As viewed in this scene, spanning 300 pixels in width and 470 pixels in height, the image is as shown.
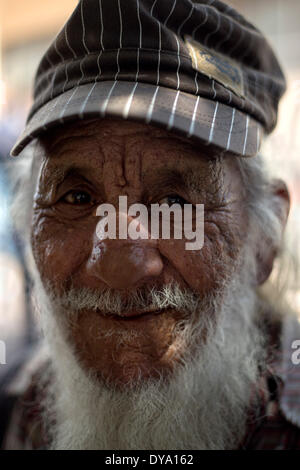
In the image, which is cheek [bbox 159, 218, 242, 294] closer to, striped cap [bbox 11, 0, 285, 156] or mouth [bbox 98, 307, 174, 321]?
mouth [bbox 98, 307, 174, 321]

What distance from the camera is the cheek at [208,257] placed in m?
1.04

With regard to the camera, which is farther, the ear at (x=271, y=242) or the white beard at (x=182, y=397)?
the ear at (x=271, y=242)

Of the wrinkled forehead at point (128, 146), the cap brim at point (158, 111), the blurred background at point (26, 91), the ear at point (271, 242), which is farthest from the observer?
the blurred background at point (26, 91)

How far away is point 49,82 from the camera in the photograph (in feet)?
3.70

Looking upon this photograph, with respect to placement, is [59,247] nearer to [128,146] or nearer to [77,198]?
[77,198]

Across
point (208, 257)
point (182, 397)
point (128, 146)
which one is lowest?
point (182, 397)

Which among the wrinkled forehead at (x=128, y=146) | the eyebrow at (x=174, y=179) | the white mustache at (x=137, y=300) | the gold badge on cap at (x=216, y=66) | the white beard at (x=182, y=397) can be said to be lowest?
the white beard at (x=182, y=397)

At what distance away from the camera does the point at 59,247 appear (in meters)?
1.12

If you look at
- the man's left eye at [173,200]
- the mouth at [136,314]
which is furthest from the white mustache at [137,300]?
the man's left eye at [173,200]

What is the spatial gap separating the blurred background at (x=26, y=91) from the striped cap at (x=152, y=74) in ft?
1.84

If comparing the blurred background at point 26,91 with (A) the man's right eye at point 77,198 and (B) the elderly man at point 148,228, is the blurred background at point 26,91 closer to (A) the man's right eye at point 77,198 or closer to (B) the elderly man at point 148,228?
(B) the elderly man at point 148,228

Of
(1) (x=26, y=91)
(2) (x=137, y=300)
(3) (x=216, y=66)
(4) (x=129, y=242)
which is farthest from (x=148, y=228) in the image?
(1) (x=26, y=91)

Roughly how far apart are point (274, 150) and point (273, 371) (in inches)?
35.0

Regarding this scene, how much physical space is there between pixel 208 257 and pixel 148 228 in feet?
0.66
